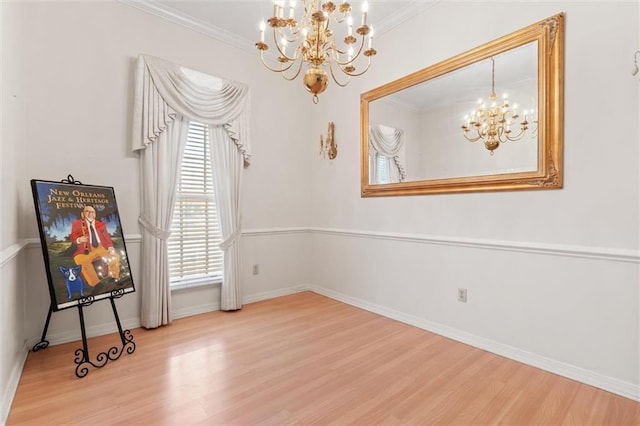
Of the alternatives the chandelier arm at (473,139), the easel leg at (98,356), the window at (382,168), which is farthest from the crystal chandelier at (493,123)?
the easel leg at (98,356)

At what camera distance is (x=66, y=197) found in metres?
2.44

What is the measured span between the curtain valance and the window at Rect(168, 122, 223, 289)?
0.23 metres

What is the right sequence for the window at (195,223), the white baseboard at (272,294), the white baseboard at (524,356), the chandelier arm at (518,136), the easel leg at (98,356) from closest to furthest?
1. the white baseboard at (524,356)
2. the easel leg at (98,356)
3. the chandelier arm at (518,136)
4. the window at (195,223)
5. the white baseboard at (272,294)

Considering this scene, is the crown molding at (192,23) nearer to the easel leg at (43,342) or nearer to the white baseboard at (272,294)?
the easel leg at (43,342)

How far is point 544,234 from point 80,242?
3.48 meters

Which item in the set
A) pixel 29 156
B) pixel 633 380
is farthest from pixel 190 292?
pixel 633 380

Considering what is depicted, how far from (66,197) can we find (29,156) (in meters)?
0.51

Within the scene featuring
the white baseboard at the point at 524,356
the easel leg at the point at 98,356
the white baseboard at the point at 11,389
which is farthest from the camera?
the easel leg at the point at 98,356

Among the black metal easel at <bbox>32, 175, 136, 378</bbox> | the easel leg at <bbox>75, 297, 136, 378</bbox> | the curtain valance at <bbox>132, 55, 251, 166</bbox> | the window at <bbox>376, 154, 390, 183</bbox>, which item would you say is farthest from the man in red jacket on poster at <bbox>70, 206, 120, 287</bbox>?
the window at <bbox>376, 154, 390, 183</bbox>

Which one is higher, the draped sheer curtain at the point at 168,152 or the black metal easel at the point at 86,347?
the draped sheer curtain at the point at 168,152

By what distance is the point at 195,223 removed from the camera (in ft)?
11.2

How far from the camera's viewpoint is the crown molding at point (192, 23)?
3.05m

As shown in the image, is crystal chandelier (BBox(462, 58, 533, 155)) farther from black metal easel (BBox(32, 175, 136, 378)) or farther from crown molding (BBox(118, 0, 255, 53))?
black metal easel (BBox(32, 175, 136, 378))

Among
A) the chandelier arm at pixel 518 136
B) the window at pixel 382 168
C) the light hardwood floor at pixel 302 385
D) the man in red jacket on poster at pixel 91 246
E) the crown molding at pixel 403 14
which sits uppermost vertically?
the crown molding at pixel 403 14
